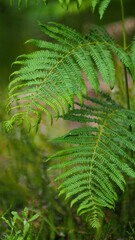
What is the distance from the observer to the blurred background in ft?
5.79

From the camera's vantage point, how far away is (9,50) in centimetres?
322

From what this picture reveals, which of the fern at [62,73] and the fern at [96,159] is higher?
the fern at [62,73]

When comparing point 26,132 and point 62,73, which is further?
point 26,132

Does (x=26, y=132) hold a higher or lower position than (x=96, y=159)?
higher

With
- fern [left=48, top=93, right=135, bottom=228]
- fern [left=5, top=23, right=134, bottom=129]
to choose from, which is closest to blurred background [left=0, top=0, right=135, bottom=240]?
fern [left=48, top=93, right=135, bottom=228]

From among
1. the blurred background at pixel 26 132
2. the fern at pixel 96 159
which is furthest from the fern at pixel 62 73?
the blurred background at pixel 26 132

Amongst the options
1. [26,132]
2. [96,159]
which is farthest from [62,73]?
[26,132]

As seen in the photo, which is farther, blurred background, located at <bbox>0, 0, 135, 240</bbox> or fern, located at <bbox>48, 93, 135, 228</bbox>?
blurred background, located at <bbox>0, 0, 135, 240</bbox>

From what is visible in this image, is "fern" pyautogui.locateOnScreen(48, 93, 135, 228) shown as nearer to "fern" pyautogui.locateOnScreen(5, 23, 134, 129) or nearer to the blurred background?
"fern" pyautogui.locateOnScreen(5, 23, 134, 129)

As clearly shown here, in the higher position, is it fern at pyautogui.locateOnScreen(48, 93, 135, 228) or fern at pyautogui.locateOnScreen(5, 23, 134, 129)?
fern at pyautogui.locateOnScreen(5, 23, 134, 129)

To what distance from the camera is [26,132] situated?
199cm

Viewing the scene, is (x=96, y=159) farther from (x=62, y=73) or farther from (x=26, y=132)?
(x=26, y=132)

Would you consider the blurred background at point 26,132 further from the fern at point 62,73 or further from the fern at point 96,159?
the fern at point 62,73

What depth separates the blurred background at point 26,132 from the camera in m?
1.76
